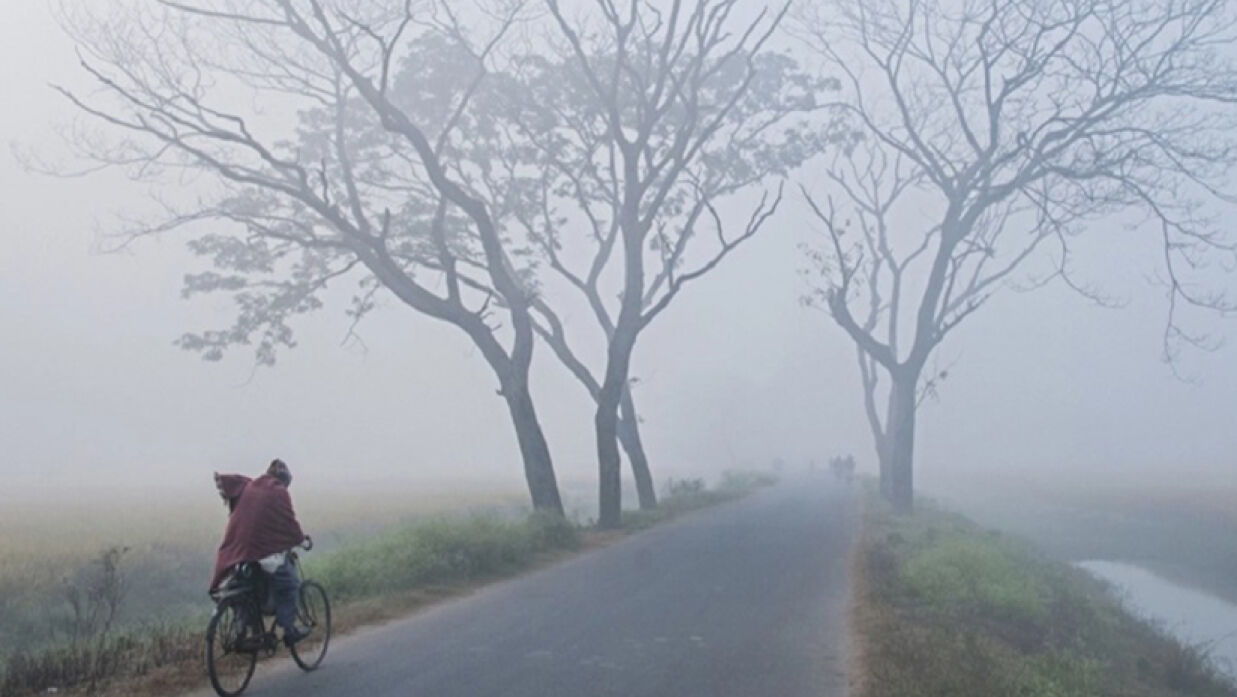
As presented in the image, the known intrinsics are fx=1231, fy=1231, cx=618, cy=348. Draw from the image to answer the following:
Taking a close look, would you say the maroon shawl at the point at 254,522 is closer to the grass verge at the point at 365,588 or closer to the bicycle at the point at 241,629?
the bicycle at the point at 241,629

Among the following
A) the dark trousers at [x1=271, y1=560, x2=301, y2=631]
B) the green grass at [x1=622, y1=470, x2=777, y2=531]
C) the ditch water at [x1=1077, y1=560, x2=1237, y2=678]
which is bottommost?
the ditch water at [x1=1077, y1=560, x2=1237, y2=678]

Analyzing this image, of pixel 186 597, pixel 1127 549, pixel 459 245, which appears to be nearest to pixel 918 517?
pixel 1127 549

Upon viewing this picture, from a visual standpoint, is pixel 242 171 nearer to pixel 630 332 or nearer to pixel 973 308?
pixel 630 332

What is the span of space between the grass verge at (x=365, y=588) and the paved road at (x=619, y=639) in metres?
0.61

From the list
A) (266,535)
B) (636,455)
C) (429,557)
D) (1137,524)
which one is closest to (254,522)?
(266,535)

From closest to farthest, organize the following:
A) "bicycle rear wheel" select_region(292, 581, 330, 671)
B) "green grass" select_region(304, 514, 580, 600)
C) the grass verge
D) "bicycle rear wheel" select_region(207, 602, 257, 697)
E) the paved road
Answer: "bicycle rear wheel" select_region(207, 602, 257, 697) → the grass verge → the paved road → "bicycle rear wheel" select_region(292, 581, 330, 671) → "green grass" select_region(304, 514, 580, 600)

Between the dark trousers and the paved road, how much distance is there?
49 cm

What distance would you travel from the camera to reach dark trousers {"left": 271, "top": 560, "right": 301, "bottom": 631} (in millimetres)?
10039

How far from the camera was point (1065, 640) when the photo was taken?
595 inches

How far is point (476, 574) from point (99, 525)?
13724mm

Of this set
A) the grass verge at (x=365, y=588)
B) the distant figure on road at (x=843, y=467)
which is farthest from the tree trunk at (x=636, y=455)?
the distant figure on road at (x=843, y=467)

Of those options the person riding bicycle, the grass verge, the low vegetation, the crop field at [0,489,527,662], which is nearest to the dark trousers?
the person riding bicycle

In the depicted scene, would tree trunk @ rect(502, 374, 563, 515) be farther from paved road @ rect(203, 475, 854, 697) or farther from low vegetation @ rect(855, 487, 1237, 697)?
low vegetation @ rect(855, 487, 1237, 697)

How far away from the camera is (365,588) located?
15.2 m
